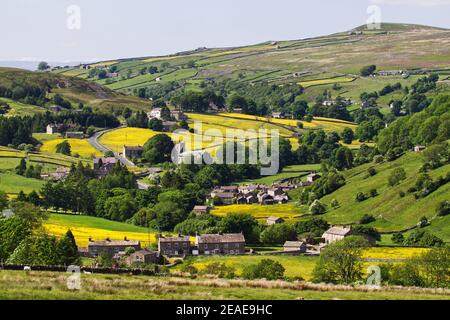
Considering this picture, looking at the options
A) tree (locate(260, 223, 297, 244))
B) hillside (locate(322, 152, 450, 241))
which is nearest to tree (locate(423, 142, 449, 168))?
hillside (locate(322, 152, 450, 241))

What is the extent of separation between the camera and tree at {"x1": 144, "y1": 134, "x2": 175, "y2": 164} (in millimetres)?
130250

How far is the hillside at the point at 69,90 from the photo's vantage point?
17609 cm

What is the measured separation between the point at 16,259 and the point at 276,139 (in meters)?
94.5

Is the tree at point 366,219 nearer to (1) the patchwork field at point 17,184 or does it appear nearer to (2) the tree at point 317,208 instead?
(2) the tree at point 317,208

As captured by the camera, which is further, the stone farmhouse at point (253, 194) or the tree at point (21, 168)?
the tree at point (21, 168)

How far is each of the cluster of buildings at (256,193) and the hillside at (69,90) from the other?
64547mm

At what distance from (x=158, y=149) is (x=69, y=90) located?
2560 inches

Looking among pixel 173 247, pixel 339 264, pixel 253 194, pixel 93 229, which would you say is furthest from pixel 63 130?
pixel 339 264

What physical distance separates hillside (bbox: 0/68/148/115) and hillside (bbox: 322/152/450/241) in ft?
269

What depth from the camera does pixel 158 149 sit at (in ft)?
429

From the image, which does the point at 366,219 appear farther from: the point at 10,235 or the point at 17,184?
the point at 10,235

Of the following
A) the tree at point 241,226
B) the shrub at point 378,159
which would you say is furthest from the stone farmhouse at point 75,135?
the tree at point 241,226

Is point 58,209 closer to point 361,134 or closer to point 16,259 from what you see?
point 16,259
